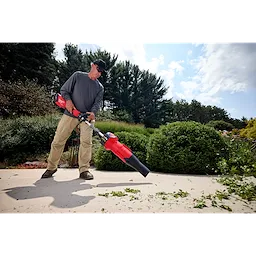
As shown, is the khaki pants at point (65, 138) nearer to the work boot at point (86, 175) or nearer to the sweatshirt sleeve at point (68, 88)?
the work boot at point (86, 175)

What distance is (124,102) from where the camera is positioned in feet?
10.1

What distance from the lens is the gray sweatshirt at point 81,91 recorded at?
2.59 m

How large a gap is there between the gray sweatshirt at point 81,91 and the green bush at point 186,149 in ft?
3.17

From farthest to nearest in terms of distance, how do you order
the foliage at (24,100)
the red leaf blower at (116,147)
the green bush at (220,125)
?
1. the green bush at (220,125)
2. the foliage at (24,100)
3. the red leaf blower at (116,147)

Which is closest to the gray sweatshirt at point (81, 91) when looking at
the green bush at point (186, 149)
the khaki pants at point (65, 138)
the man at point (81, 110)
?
the man at point (81, 110)

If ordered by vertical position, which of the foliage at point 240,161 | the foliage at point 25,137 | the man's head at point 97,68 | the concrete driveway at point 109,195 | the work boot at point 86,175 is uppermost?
the man's head at point 97,68

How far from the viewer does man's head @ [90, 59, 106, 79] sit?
8.55 ft

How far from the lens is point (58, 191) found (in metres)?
2.27

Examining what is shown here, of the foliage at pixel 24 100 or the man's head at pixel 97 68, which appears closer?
the man's head at pixel 97 68

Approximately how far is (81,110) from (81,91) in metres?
0.20

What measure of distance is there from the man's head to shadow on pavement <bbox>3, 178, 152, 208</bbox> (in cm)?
114

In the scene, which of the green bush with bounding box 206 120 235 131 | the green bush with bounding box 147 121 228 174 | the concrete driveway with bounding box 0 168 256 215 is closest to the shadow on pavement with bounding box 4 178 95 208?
the concrete driveway with bounding box 0 168 256 215
